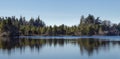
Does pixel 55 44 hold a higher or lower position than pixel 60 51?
higher

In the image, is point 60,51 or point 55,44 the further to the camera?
point 55,44

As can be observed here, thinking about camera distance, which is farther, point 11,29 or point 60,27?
point 60,27

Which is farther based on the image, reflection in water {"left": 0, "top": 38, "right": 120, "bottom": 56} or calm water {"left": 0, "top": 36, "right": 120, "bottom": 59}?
reflection in water {"left": 0, "top": 38, "right": 120, "bottom": 56}

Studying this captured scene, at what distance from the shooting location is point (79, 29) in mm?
199625

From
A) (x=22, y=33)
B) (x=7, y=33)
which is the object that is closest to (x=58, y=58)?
(x=7, y=33)

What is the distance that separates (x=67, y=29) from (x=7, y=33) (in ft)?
196

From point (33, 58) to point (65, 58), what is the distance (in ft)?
15.0

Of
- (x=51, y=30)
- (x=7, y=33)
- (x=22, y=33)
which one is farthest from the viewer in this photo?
(x=51, y=30)

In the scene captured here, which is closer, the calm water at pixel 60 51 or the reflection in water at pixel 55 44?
the calm water at pixel 60 51

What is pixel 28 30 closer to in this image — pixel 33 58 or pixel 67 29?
pixel 67 29

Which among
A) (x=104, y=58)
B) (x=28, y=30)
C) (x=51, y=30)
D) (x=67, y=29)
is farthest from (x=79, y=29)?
(x=104, y=58)

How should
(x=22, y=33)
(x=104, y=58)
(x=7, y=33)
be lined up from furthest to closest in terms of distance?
(x=22, y=33) → (x=7, y=33) → (x=104, y=58)

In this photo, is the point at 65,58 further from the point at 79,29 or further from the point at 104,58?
the point at 79,29

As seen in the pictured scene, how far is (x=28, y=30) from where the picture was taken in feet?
608
